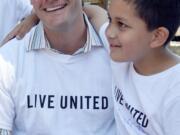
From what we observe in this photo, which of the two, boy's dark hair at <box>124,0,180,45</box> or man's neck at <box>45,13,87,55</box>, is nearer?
boy's dark hair at <box>124,0,180,45</box>

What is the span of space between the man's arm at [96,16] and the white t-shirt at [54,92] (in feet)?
0.53

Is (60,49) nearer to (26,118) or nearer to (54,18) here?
(54,18)

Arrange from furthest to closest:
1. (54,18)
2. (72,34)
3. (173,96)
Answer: (72,34) < (54,18) < (173,96)

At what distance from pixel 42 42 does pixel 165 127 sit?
65 centimetres

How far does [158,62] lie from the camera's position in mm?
1844

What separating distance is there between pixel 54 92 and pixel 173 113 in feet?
1.81

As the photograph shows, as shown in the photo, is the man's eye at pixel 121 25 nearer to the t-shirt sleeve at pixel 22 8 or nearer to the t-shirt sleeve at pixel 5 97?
the t-shirt sleeve at pixel 5 97

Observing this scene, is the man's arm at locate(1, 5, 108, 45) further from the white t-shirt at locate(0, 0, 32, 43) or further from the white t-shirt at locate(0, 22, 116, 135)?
the white t-shirt at locate(0, 0, 32, 43)

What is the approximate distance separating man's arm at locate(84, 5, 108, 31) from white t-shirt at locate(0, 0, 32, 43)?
0.51 metres

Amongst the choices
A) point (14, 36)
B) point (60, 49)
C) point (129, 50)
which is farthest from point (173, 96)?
point (14, 36)

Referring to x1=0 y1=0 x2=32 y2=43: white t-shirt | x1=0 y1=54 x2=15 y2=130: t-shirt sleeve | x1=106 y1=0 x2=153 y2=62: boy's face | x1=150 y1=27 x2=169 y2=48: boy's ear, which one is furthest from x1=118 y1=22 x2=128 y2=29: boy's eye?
x1=0 y1=0 x2=32 y2=43: white t-shirt

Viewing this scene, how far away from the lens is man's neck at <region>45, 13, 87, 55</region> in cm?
211

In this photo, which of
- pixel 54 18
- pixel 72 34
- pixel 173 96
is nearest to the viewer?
pixel 173 96

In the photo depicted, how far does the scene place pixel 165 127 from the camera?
177 cm
